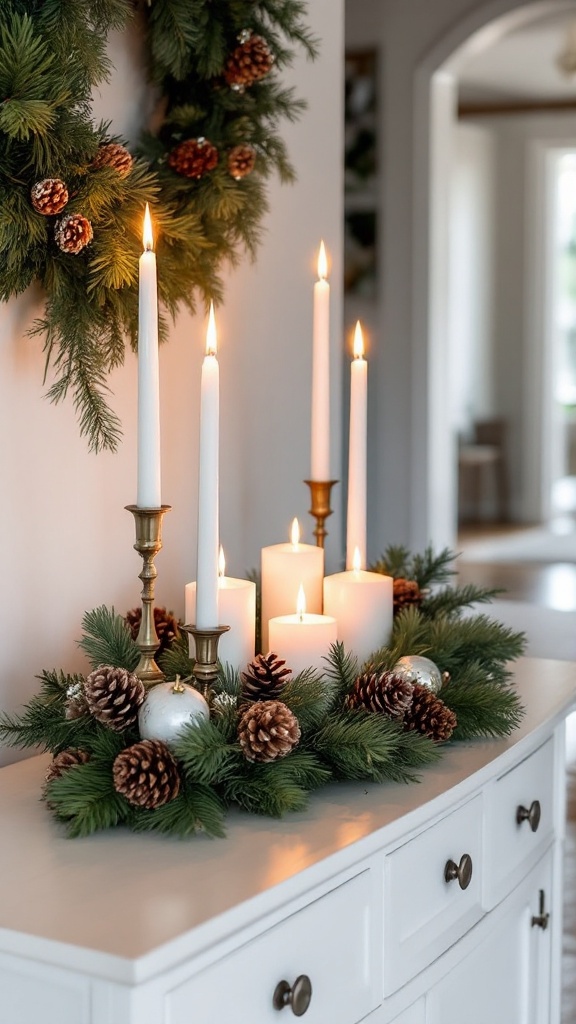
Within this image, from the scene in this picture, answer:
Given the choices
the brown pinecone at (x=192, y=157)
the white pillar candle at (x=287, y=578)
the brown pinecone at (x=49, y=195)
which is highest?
the brown pinecone at (x=192, y=157)

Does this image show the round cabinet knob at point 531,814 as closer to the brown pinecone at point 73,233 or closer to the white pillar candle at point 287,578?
the white pillar candle at point 287,578

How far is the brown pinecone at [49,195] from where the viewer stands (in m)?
1.03

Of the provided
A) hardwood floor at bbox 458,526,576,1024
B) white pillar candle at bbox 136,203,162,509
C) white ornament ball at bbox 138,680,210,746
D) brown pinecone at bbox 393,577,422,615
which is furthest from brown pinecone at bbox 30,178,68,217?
hardwood floor at bbox 458,526,576,1024

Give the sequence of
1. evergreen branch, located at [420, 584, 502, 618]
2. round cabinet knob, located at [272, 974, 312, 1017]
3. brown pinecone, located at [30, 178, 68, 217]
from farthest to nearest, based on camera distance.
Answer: evergreen branch, located at [420, 584, 502, 618] → brown pinecone, located at [30, 178, 68, 217] → round cabinet knob, located at [272, 974, 312, 1017]

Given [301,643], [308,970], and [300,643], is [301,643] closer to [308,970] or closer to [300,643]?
[300,643]

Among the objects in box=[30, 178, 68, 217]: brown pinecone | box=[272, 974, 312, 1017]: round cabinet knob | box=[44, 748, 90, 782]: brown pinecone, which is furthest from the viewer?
box=[30, 178, 68, 217]: brown pinecone

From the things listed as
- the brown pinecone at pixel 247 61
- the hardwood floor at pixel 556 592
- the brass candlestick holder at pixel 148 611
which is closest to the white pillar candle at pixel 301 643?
Answer: the brass candlestick holder at pixel 148 611

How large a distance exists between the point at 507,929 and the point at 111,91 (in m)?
0.97

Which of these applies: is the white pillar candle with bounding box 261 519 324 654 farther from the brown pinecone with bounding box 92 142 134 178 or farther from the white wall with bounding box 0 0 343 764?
the brown pinecone with bounding box 92 142 134 178

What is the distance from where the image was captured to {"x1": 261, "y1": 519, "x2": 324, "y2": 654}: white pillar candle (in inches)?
46.6

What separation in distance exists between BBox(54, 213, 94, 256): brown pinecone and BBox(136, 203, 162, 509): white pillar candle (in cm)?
11

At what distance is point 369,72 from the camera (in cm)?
436

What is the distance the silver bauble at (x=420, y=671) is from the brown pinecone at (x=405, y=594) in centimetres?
23

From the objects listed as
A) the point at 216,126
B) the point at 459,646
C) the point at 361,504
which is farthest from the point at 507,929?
the point at 216,126
